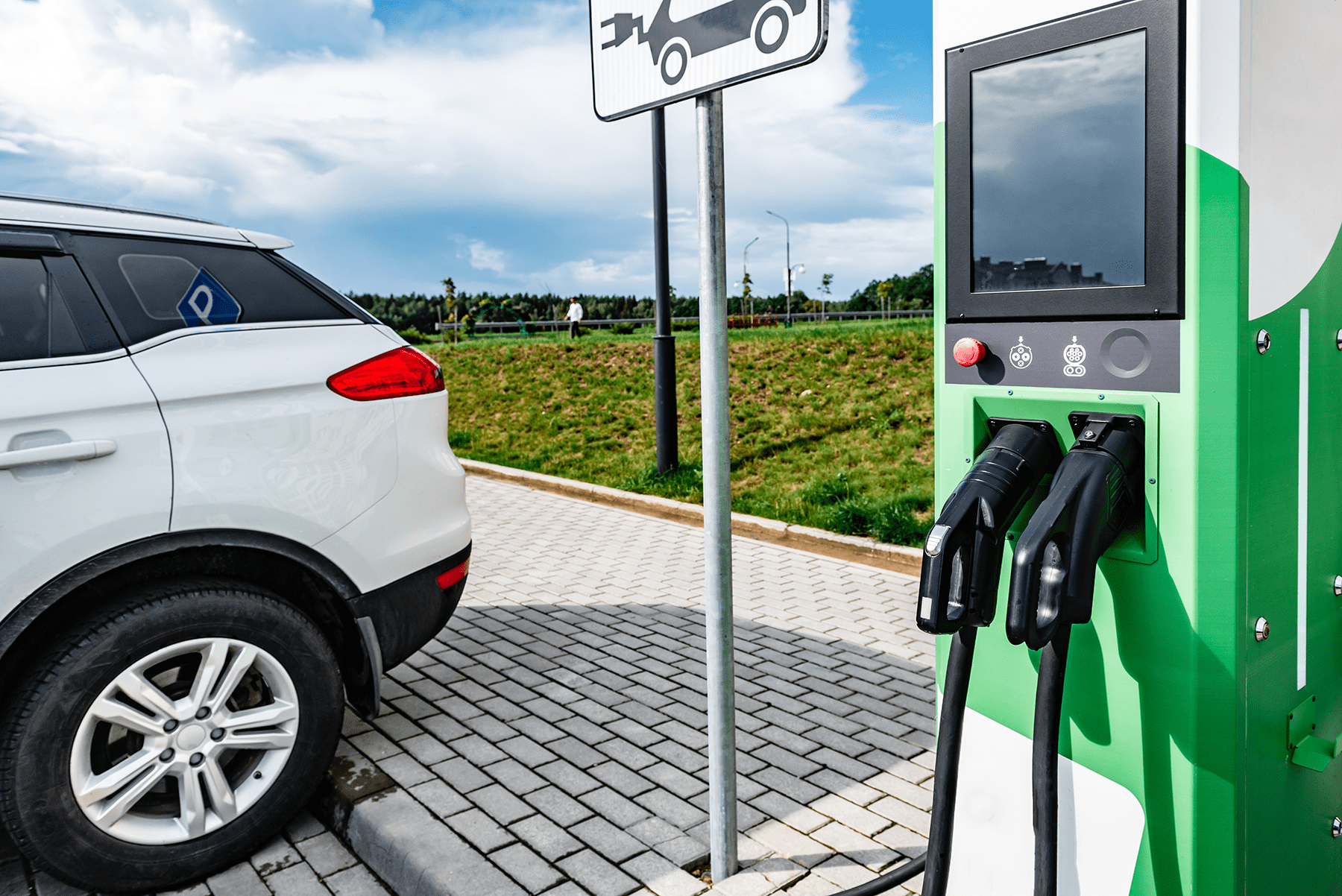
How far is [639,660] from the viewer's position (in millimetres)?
4527

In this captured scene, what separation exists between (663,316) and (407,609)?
5.60 m

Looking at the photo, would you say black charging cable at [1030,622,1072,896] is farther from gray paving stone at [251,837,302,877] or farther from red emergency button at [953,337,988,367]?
gray paving stone at [251,837,302,877]

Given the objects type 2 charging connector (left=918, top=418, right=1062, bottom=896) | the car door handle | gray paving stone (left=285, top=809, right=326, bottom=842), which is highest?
the car door handle

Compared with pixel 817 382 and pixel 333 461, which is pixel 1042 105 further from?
pixel 817 382

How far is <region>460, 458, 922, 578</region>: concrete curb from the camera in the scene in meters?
6.25

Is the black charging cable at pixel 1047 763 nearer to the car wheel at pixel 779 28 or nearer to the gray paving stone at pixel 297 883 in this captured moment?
the car wheel at pixel 779 28

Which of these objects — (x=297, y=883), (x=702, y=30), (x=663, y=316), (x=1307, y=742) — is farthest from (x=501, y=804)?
(x=663, y=316)

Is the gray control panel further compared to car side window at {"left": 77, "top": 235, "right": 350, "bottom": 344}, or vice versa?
A: car side window at {"left": 77, "top": 235, "right": 350, "bottom": 344}

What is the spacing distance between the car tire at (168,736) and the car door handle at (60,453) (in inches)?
16.7

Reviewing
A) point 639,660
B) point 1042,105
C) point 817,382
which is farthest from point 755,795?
point 817,382

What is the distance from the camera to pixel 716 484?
8.52 feet

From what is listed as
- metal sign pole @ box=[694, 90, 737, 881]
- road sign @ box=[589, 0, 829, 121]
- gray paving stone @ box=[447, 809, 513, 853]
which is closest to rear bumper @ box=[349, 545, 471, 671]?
gray paving stone @ box=[447, 809, 513, 853]

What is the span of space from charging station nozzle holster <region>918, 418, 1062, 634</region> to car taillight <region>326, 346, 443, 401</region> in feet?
6.25

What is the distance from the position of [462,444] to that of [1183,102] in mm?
11281
